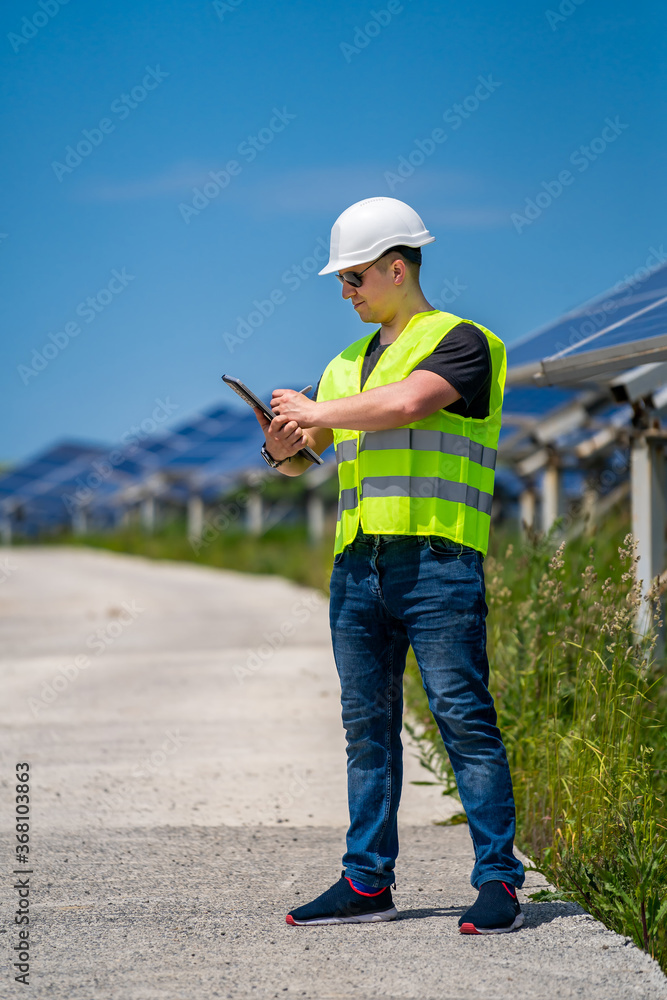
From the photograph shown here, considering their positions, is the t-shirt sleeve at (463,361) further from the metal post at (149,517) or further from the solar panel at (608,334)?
the metal post at (149,517)

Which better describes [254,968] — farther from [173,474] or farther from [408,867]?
[173,474]

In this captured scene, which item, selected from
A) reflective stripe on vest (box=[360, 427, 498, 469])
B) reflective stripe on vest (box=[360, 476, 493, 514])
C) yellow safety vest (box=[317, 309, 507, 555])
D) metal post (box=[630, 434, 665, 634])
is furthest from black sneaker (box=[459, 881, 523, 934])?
metal post (box=[630, 434, 665, 634])

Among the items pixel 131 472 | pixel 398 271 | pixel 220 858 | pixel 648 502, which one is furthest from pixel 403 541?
pixel 131 472

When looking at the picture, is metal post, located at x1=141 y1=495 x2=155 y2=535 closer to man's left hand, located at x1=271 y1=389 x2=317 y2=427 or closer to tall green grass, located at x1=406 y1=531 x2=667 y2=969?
tall green grass, located at x1=406 y1=531 x2=667 y2=969

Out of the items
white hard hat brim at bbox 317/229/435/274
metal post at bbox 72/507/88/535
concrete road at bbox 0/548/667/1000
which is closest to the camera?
concrete road at bbox 0/548/667/1000

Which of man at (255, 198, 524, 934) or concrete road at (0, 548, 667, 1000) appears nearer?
concrete road at (0, 548, 667, 1000)

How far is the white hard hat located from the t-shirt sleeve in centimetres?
32

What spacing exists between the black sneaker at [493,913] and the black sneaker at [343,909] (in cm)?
27

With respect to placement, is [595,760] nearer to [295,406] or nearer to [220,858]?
[220,858]

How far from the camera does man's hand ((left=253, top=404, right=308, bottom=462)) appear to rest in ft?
11.2

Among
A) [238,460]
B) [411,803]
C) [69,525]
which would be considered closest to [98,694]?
[411,803]

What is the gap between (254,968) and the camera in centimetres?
307

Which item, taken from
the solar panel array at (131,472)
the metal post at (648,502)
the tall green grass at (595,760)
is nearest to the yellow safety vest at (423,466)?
the tall green grass at (595,760)

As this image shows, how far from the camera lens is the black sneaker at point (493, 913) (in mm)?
3254
